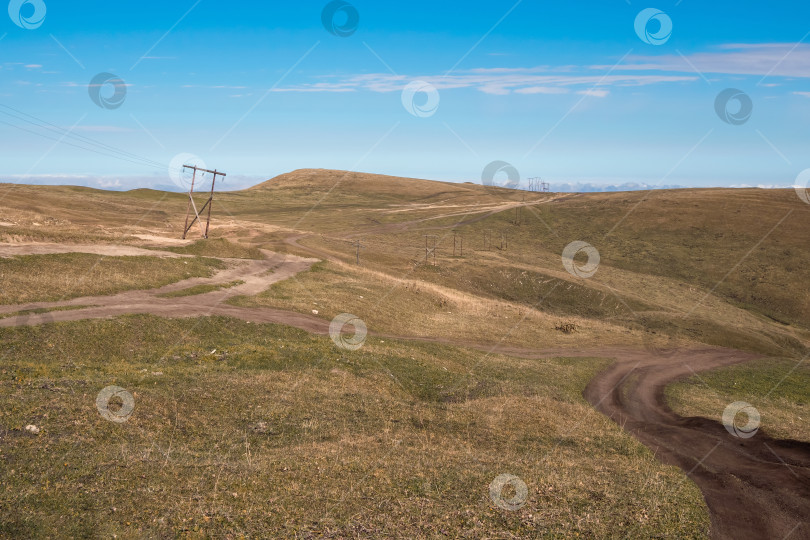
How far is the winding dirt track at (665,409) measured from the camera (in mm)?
17844

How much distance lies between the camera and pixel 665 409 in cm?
3241

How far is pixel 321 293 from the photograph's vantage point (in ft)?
168

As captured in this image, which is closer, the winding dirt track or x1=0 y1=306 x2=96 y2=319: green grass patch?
the winding dirt track

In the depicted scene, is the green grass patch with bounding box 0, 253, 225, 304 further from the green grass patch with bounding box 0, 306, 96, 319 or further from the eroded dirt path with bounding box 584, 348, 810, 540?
the eroded dirt path with bounding box 584, 348, 810, 540

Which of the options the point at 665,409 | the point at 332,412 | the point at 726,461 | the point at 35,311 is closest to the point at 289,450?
the point at 332,412

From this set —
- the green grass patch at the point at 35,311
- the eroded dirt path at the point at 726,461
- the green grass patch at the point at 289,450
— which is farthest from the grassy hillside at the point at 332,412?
the green grass patch at the point at 35,311

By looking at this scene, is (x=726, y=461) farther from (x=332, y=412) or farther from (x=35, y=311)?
(x=35, y=311)

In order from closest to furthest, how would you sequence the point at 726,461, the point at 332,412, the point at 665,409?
1. the point at 726,461
2. the point at 332,412
3. the point at 665,409

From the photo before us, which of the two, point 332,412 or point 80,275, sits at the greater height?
point 80,275

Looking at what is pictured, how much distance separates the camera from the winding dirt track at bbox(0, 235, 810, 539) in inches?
703

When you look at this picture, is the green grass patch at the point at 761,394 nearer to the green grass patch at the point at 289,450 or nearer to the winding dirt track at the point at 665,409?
the winding dirt track at the point at 665,409

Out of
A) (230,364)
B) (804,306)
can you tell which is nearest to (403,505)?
(230,364)

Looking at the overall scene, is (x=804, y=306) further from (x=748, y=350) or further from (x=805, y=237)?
(x=748, y=350)

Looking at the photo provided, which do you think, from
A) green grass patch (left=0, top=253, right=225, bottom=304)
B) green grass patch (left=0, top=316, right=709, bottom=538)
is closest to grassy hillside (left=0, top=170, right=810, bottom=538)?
green grass patch (left=0, top=316, right=709, bottom=538)
